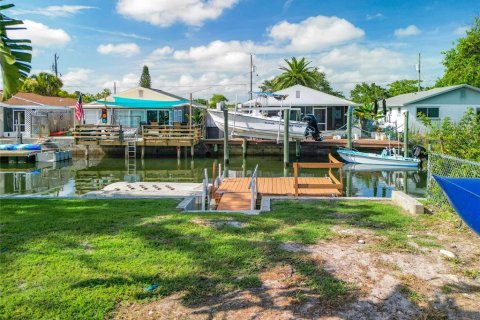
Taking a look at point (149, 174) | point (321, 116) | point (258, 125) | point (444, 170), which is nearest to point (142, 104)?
point (149, 174)

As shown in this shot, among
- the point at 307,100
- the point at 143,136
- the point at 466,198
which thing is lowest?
the point at 466,198

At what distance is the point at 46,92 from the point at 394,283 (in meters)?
52.4

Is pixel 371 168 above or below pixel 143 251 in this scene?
below

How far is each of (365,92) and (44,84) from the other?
4457cm

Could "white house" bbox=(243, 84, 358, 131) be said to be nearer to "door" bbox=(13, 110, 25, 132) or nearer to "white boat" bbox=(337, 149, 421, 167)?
"white boat" bbox=(337, 149, 421, 167)

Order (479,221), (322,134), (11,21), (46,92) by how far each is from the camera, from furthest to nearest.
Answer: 1. (46,92)
2. (322,134)
3. (11,21)
4. (479,221)

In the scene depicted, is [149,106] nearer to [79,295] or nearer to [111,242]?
[111,242]

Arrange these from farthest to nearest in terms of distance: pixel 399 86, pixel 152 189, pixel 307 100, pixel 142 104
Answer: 1. pixel 399 86
2. pixel 307 100
3. pixel 142 104
4. pixel 152 189

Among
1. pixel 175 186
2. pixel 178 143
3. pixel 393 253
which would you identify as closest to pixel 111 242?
pixel 393 253

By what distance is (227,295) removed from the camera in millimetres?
4270

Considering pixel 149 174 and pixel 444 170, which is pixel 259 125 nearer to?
pixel 149 174

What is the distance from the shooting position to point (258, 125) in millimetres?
27391

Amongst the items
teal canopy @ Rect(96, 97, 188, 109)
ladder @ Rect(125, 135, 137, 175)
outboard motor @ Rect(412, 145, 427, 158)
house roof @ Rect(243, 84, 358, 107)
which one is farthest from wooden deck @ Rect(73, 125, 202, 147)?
Result: outboard motor @ Rect(412, 145, 427, 158)

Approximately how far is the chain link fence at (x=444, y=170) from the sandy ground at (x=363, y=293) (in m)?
2.31
